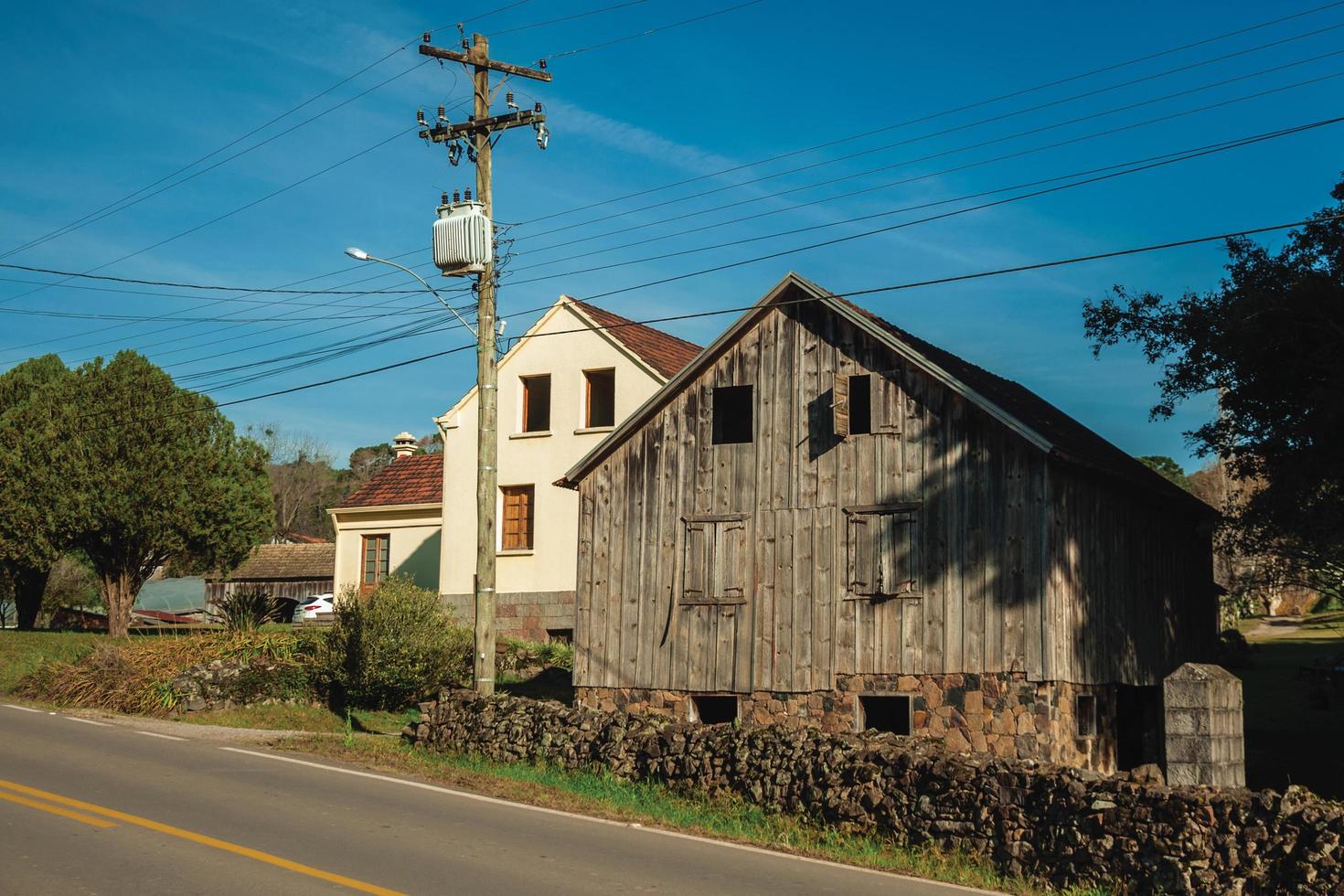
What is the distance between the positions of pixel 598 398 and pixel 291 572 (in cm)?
3024

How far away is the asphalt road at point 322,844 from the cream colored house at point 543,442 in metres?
16.5

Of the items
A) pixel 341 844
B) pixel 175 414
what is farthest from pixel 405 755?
pixel 175 414

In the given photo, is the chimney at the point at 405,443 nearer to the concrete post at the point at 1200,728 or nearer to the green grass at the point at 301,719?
the green grass at the point at 301,719

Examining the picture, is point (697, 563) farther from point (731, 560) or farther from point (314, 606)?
point (314, 606)

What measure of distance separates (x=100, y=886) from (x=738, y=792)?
8.16m

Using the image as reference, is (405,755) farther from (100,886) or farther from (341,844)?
(100,886)

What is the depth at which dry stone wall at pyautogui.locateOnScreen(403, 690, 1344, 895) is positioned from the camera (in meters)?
11.5

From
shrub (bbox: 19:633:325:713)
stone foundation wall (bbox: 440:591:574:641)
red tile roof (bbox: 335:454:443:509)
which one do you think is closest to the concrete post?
shrub (bbox: 19:633:325:713)

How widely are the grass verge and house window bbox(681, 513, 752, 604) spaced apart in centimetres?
498

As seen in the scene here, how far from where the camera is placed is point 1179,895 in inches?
464

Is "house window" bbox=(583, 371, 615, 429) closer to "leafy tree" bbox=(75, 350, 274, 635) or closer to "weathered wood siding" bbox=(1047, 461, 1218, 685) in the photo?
"leafy tree" bbox=(75, 350, 274, 635)

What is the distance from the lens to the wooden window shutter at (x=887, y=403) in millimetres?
21047

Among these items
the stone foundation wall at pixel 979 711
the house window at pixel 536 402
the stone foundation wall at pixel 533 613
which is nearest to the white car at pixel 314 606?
the stone foundation wall at pixel 533 613

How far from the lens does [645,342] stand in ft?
116
